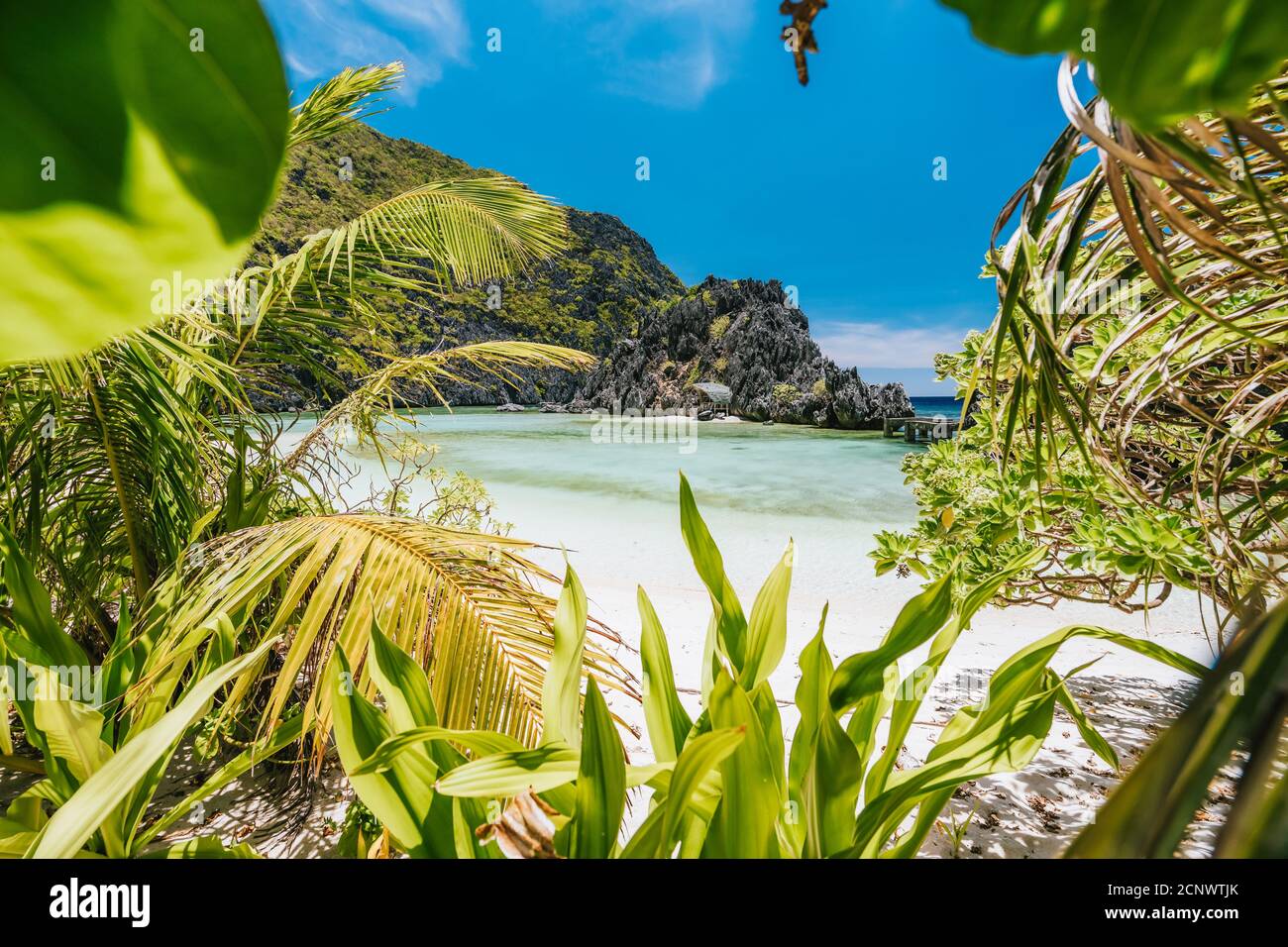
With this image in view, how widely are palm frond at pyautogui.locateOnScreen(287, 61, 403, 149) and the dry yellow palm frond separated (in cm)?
168

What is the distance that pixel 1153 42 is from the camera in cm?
17

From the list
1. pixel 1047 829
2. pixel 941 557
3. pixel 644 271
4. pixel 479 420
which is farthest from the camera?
pixel 644 271

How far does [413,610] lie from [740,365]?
30.1 meters

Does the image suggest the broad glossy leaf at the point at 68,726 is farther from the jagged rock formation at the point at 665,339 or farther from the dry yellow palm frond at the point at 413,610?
the jagged rock formation at the point at 665,339

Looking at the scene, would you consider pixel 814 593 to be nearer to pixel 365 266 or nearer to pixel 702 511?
pixel 702 511

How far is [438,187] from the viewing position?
94.2 inches

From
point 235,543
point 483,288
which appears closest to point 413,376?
point 235,543

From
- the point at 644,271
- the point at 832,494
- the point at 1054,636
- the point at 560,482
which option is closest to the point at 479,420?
the point at 644,271

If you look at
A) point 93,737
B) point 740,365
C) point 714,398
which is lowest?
point 93,737

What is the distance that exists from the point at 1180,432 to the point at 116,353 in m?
2.70

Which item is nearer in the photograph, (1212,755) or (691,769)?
(1212,755)

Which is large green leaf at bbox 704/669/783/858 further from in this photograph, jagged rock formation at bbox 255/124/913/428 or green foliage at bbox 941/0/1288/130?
jagged rock formation at bbox 255/124/913/428

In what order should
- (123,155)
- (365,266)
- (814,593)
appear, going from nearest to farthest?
1. (123,155)
2. (365,266)
3. (814,593)
